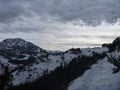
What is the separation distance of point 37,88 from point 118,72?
57.3 m

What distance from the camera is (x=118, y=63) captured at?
113 feet

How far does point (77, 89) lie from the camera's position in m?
50.6

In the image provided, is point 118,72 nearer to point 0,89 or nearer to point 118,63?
point 118,63

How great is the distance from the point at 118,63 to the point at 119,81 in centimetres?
543

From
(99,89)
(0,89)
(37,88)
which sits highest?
(0,89)

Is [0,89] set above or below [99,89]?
above

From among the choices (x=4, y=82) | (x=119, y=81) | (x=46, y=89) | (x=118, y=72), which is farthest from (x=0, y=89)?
(x=46, y=89)

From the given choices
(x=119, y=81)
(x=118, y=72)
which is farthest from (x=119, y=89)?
(x=118, y=72)

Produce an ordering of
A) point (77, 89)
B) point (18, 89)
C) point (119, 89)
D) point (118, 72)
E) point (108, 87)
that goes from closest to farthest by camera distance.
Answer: point (119, 89)
point (108, 87)
point (118, 72)
point (77, 89)
point (18, 89)

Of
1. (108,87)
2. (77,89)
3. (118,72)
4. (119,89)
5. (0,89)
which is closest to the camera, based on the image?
(0,89)

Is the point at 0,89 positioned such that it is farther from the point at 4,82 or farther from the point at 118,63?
the point at 118,63

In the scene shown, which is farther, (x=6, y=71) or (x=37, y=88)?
(x=37, y=88)

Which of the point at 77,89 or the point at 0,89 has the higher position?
the point at 0,89

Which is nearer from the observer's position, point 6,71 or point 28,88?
point 6,71
